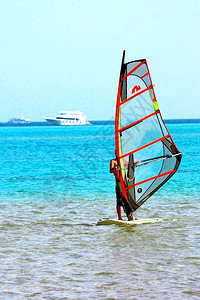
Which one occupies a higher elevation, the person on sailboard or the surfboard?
the person on sailboard

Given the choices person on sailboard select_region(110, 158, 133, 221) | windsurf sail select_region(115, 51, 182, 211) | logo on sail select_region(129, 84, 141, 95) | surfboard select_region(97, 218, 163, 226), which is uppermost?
logo on sail select_region(129, 84, 141, 95)

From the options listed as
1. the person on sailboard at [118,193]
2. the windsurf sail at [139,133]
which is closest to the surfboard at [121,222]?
the person on sailboard at [118,193]

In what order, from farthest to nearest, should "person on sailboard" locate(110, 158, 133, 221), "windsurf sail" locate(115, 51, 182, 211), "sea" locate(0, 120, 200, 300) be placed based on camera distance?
"person on sailboard" locate(110, 158, 133, 221), "windsurf sail" locate(115, 51, 182, 211), "sea" locate(0, 120, 200, 300)

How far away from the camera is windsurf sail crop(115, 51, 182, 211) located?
11.5 m

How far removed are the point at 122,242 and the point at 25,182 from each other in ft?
45.9

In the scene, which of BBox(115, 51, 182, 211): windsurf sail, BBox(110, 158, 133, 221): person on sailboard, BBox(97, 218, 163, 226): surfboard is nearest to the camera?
BBox(115, 51, 182, 211): windsurf sail

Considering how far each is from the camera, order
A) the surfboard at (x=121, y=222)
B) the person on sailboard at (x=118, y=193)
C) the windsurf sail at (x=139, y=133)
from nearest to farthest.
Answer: the windsurf sail at (x=139, y=133)
the person on sailboard at (x=118, y=193)
the surfboard at (x=121, y=222)

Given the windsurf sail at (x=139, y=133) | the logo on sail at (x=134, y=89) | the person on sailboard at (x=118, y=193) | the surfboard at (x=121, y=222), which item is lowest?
the surfboard at (x=121, y=222)

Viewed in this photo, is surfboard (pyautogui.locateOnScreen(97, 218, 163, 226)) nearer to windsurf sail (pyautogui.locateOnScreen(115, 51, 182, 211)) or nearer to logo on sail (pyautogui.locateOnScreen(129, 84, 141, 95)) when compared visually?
windsurf sail (pyautogui.locateOnScreen(115, 51, 182, 211))

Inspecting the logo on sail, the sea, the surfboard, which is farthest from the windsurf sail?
the sea

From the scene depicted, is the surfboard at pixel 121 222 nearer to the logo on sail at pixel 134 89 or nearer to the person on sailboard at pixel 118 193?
the person on sailboard at pixel 118 193

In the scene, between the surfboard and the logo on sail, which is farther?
the surfboard

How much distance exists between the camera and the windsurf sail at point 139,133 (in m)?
11.5

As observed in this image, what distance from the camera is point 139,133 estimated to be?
461 inches
